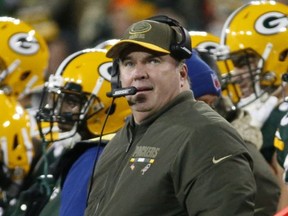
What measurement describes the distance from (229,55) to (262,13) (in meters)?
0.31

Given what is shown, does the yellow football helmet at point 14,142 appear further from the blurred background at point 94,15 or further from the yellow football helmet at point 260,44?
the blurred background at point 94,15

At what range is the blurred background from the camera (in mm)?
9375

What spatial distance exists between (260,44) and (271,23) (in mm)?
137

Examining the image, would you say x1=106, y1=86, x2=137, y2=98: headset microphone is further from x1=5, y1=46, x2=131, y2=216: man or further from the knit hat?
the knit hat

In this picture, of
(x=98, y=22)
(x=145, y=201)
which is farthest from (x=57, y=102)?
(x=98, y=22)

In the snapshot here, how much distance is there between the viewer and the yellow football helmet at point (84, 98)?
17.0 feet

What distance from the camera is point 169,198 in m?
3.70

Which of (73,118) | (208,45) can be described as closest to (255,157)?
(73,118)

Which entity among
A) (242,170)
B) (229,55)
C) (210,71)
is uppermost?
(242,170)

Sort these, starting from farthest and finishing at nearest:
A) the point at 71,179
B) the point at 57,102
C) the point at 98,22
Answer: the point at 98,22
the point at 57,102
the point at 71,179

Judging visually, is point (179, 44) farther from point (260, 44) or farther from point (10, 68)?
point (10, 68)

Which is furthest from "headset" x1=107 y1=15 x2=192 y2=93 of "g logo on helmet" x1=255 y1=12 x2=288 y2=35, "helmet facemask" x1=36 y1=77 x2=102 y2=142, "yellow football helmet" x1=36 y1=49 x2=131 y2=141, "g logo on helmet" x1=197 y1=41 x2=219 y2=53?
"g logo on helmet" x1=197 y1=41 x2=219 y2=53

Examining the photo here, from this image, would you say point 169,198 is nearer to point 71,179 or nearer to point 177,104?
point 177,104

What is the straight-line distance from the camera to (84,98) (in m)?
5.31
